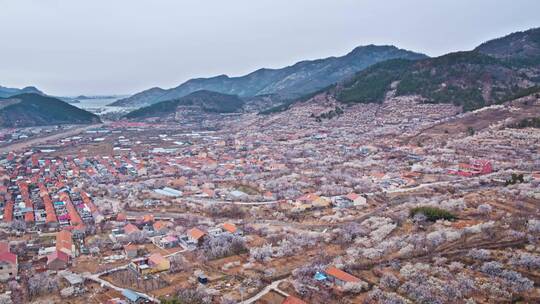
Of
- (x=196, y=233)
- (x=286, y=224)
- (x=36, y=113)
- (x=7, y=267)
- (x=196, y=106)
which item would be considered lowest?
(x=286, y=224)

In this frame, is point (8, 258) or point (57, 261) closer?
point (8, 258)

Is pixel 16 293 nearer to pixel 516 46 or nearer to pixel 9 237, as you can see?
pixel 9 237

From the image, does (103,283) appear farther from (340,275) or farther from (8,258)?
(340,275)

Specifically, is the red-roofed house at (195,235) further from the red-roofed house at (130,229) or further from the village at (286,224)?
the red-roofed house at (130,229)

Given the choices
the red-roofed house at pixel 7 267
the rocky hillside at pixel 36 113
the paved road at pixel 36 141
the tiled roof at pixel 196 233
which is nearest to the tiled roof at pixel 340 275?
the tiled roof at pixel 196 233

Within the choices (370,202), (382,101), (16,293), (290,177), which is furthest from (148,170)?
(382,101)

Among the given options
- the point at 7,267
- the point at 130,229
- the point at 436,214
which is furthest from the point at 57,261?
the point at 436,214

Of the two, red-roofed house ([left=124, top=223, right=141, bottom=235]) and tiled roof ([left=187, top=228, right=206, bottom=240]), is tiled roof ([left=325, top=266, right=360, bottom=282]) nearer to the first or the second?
tiled roof ([left=187, top=228, right=206, bottom=240])
